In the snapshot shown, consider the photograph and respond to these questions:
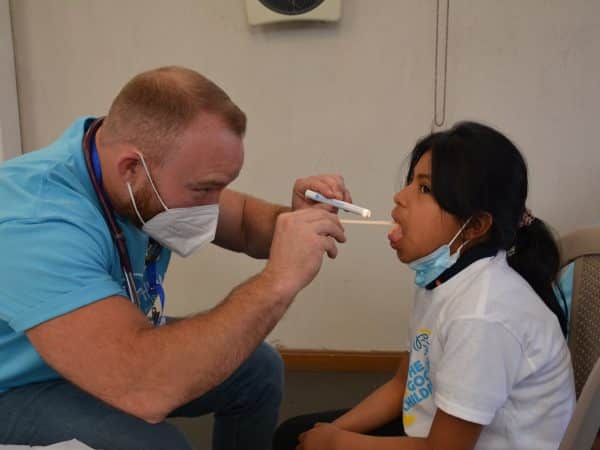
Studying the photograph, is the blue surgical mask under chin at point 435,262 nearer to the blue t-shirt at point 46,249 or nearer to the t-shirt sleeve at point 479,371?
the t-shirt sleeve at point 479,371

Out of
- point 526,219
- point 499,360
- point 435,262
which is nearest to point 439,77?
point 526,219

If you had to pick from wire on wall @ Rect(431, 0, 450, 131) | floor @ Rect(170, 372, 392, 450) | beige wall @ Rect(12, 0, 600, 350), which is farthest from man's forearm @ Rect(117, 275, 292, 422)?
wire on wall @ Rect(431, 0, 450, 131)

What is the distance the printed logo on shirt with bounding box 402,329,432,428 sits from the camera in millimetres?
952

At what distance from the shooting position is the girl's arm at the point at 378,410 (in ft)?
3.59

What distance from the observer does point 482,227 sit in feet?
3.04

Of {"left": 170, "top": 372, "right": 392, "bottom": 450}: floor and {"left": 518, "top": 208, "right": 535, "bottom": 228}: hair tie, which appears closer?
{"left": 518, "top": 208, "right": 535, "bottom": 228}: hair tie

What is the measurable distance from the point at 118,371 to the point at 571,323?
2.92 feet

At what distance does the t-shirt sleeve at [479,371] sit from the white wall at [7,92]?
197 centimetres

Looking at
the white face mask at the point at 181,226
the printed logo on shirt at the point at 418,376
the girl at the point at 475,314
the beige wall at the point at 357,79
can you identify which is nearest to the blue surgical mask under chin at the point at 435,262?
the girl at the point at 475,314

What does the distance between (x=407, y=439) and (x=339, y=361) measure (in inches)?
52.0

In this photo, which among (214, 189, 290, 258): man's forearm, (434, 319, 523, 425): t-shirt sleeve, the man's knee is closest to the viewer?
(434, 319, 523, 425): t-shirt sleeve

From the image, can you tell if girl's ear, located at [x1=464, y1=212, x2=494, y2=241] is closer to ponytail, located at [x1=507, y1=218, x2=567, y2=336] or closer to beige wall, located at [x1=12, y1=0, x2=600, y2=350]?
ponytail, located at [x1=507, y1=218, x2=567, y2=336]

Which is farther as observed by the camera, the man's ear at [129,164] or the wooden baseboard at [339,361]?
the wooden baseboard at [339,361]

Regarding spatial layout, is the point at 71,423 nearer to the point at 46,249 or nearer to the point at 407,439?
the point at 46,249
